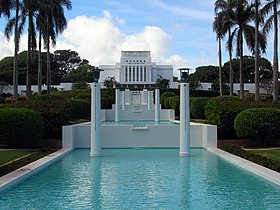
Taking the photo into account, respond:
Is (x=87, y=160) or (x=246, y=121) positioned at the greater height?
(x=246, y=121)

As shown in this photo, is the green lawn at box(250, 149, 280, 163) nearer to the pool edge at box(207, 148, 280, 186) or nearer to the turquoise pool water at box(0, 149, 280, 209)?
the pool edge at box(207, 148, 280, 186)

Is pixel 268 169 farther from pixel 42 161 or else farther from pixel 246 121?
pixel 42 161

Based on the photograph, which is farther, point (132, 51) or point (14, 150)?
point (132, 51)

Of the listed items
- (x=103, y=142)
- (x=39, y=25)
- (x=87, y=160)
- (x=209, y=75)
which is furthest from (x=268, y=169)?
(x=209, y=75)

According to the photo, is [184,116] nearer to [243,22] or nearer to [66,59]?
[243,22]

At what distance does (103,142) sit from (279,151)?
641cm

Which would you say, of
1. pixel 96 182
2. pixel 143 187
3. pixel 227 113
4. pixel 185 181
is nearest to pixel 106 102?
pixel 227 113

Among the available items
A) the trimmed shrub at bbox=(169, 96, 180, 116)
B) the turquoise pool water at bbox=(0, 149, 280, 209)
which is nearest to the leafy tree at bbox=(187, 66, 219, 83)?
the trimmed shrub at bbox=(169, 96, 180, 116)

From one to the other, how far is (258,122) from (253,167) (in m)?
4.07

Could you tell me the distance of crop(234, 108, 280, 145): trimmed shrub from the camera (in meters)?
13.9

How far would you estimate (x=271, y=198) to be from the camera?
732cm

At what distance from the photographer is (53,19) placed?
3388 centimetres

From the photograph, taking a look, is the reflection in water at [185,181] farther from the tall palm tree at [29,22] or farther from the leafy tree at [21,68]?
the leafy tree at [21,68]

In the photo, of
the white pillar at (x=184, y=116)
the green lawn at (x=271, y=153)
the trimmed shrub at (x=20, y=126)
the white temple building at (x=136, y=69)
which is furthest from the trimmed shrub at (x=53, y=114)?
the white temple building at (x=136, y=69)
